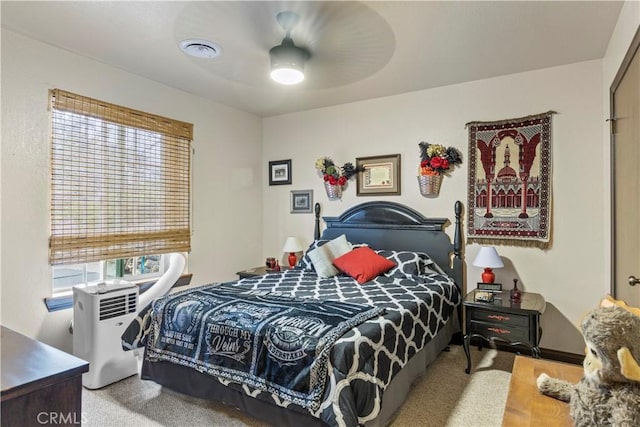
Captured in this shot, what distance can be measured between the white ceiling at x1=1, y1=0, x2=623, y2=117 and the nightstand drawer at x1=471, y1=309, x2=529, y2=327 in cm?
210

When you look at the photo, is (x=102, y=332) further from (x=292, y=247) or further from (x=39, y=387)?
(x=292, y=247)

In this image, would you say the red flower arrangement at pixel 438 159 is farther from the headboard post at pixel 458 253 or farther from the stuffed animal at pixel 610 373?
the stuffed animal at pixel 610 373

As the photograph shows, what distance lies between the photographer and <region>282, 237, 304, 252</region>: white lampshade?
437 cm

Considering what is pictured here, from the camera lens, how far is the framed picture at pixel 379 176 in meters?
3.99

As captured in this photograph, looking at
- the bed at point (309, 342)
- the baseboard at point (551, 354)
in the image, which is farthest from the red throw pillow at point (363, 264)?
the baseboard at point (551, 354)

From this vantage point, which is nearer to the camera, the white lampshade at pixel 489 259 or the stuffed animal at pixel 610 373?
Answer: the stuffed animal at pixel 610 373

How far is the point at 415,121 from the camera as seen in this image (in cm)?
388

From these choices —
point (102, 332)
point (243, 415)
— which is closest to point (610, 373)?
point (243, 415)

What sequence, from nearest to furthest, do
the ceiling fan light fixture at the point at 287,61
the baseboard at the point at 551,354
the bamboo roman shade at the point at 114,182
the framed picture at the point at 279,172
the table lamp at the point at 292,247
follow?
the ceiling fan light fixture at the point at 287,61
the bamboo roman shade at the point at 114,182
the baseboard at the point at 551,354
the table lamp at the point at 292,247
the framed picture at the point at 279,172

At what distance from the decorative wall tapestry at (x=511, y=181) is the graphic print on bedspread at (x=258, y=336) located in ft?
5.97

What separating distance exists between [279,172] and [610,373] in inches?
163

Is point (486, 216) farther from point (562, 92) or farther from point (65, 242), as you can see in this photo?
point (65, 242)

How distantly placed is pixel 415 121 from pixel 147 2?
2.70 m

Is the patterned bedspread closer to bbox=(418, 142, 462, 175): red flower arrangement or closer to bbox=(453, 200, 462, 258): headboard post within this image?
bbox=(453, 200, 462, 258): headboard post
